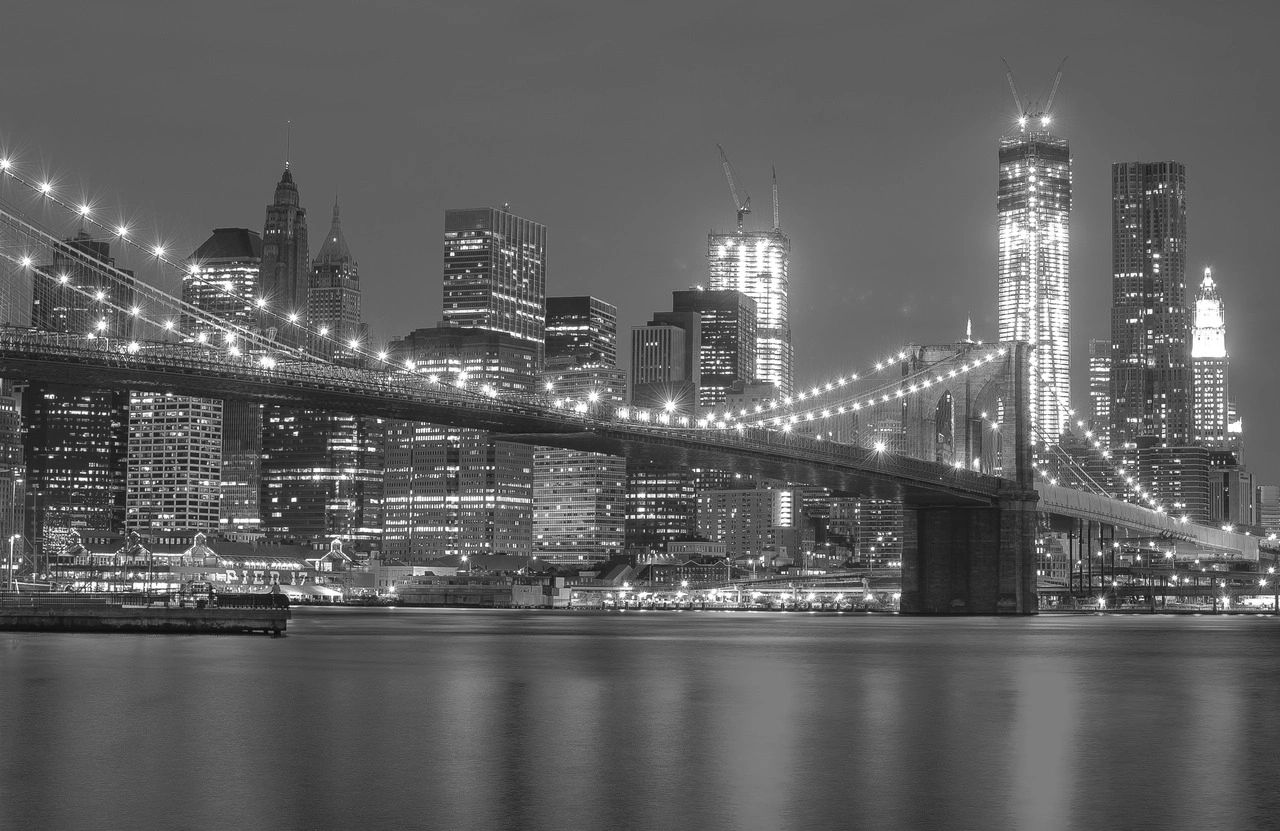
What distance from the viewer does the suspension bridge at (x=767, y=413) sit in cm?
5184

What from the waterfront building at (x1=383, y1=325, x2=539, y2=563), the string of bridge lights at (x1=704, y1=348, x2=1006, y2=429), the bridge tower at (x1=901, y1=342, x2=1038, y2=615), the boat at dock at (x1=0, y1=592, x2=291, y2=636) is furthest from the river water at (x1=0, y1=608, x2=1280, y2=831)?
the waterfront building at (x1=383, y1=325, x2=539, y2=563)

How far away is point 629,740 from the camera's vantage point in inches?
873

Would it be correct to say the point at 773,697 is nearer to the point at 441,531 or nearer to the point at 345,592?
the point at 345,592

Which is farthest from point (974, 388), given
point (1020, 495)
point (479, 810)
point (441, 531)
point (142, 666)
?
point (441, 531)

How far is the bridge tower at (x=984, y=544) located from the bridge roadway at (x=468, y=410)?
3.19ft

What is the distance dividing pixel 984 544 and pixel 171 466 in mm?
130532

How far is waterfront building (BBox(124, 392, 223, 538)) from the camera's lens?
185 m

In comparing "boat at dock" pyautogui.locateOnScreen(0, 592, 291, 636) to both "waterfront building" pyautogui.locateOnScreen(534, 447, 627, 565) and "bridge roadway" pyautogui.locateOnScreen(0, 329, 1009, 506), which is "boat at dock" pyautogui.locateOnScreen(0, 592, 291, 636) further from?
"waterfront building" pyautogui.locateOnScreen(534, 447, 627, 565)

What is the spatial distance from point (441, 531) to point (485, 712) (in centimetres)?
13772

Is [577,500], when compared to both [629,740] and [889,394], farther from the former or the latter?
[629,740]

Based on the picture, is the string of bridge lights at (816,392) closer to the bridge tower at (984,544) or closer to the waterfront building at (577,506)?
the bridge tower at (984,544)

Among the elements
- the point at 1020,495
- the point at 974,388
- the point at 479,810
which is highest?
the point at 974,388

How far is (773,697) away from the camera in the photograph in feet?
94.2

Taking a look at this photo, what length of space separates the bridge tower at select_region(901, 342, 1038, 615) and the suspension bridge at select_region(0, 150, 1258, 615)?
0.08m
